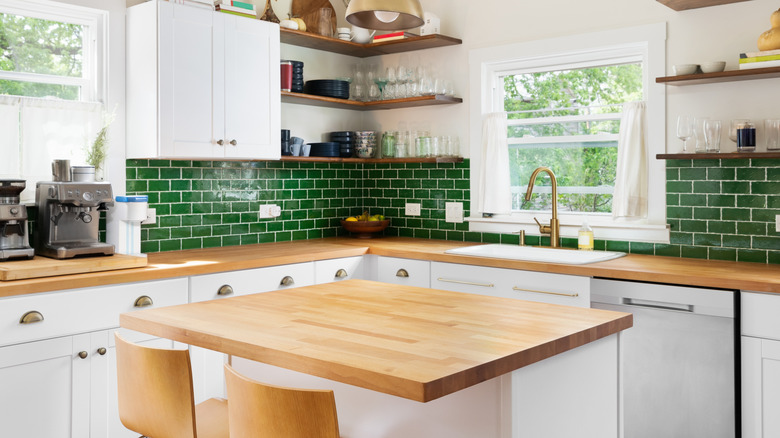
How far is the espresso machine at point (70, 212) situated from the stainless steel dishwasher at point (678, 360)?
2510mm

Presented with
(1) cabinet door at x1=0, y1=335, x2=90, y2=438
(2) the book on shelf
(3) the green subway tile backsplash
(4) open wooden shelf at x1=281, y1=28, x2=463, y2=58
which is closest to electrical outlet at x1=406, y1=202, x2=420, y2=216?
(3) the green subway tile backsplash

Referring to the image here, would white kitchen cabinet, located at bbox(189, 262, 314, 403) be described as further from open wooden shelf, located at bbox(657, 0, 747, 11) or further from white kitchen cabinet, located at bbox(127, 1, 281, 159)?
open wooden shelf, located at bbox(657, 0, 747, 11)

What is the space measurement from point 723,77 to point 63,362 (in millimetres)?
3383

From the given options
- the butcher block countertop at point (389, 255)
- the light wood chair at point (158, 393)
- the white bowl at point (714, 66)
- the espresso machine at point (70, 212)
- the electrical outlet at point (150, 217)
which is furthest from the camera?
the electrical outlet at point (150, 217)

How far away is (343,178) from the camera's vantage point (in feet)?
17.6

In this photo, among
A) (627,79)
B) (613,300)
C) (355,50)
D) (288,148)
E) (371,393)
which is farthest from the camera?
(355,50)

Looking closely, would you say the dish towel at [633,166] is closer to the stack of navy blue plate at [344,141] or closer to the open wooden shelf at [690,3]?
the open wooden shelf at [690,3]

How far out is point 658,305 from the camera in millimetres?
3299

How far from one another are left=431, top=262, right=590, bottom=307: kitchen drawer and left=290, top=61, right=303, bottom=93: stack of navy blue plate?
1.49 metres

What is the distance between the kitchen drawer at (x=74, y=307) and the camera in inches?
113

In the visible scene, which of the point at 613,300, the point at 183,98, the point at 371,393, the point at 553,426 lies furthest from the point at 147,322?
the point at 613,300

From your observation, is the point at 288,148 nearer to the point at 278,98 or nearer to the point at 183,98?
the point at 278,98

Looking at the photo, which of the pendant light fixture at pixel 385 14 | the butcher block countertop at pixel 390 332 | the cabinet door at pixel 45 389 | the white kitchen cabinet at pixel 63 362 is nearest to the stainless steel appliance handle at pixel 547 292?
the butcher block countertop at pixel 390 332

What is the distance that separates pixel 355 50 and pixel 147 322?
3421mm
